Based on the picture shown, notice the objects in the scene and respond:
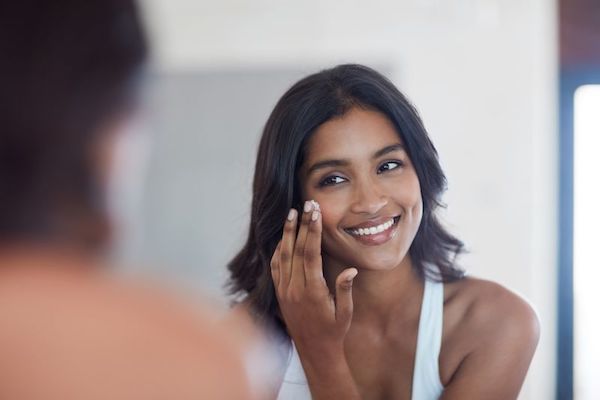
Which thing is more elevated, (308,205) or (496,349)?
(308,205)

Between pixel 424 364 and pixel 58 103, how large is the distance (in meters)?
0.43

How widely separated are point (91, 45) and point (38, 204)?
0.15 meters

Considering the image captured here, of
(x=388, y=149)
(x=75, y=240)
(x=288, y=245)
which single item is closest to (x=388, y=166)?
(x=388, y=149)

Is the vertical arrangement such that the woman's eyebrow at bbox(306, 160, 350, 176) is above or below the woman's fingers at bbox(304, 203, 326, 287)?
above

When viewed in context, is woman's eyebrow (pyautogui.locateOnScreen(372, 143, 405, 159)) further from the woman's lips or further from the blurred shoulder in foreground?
the blurred shoulder in foreground

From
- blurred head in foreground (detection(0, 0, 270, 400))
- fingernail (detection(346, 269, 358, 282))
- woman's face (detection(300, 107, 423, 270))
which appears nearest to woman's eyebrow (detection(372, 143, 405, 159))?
woman's face (detection(300, 107, 423, 270))

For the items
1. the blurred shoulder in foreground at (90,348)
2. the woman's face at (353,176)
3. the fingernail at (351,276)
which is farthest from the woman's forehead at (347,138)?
the blurred shoulder in foreground at (90,348)

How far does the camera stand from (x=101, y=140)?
0.71 metres

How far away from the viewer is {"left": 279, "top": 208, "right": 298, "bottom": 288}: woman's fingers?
0.71 m

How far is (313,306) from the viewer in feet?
2.39

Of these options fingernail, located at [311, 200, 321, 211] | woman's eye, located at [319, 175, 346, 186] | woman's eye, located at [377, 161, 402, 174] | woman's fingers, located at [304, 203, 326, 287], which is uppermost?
woman's eye, located at [377, 161, 402, 174]

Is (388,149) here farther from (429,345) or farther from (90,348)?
(90,348)

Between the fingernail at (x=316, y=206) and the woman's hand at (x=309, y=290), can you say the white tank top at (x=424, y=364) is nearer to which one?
the woman's hand at (x=309, y=290)

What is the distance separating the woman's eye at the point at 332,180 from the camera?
2.36 feet
